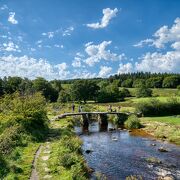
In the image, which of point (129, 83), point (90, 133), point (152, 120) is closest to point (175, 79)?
point (129, 83)

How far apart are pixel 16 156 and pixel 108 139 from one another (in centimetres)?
2786

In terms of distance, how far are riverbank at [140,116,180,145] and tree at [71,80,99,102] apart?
65.7 meters

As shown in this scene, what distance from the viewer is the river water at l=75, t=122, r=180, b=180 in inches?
1281

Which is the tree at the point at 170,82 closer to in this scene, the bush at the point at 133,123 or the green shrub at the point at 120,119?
the green shrub at the point at 120,119

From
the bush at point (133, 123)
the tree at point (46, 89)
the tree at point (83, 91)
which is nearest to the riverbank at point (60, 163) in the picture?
the bush at point (133, 123)

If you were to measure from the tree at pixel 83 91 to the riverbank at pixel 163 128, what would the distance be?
65682mm

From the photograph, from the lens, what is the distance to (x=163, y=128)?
60.5 meters

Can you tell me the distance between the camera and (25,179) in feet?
75.4

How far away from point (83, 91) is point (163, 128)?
7903 centimetres

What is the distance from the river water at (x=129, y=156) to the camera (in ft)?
107

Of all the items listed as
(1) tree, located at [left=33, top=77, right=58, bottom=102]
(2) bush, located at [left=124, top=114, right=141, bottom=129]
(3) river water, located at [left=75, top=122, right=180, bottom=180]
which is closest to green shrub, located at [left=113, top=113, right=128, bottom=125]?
(2) bush, located at [left=124, top=114, right=141, bottom=129]

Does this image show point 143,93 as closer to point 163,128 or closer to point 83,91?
point 83,91

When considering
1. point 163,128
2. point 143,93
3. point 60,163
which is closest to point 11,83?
point 143,93

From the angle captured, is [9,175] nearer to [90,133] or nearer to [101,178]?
[101,178]
